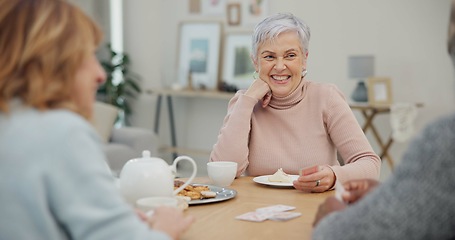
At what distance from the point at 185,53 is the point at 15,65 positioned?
552 cm

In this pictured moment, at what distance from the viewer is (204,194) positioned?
183 cm

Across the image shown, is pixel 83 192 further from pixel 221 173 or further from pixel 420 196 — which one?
pixel 221 173

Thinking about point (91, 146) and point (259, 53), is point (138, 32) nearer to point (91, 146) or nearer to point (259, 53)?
point (259, 53)

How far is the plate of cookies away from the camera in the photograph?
1783 mm

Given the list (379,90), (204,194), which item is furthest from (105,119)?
(204,194)

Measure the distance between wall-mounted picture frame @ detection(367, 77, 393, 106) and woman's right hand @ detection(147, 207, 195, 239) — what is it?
403cm

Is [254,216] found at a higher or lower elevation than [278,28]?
lower

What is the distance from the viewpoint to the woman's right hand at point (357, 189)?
148cm

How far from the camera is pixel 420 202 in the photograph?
1073 mm

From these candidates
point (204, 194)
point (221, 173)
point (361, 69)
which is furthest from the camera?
point (361, 69)

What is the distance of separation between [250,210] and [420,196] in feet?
2.32

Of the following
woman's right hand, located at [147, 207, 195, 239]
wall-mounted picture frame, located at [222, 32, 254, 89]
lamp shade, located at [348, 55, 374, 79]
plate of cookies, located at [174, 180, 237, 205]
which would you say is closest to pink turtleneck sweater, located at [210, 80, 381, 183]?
plate of cookies, located at [174, 180, 237, 205]

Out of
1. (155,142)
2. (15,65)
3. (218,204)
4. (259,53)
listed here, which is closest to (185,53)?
(155,142)

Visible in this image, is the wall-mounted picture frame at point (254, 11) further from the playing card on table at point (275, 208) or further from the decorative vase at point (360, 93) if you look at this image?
the playing card on table at point (275, 208)
